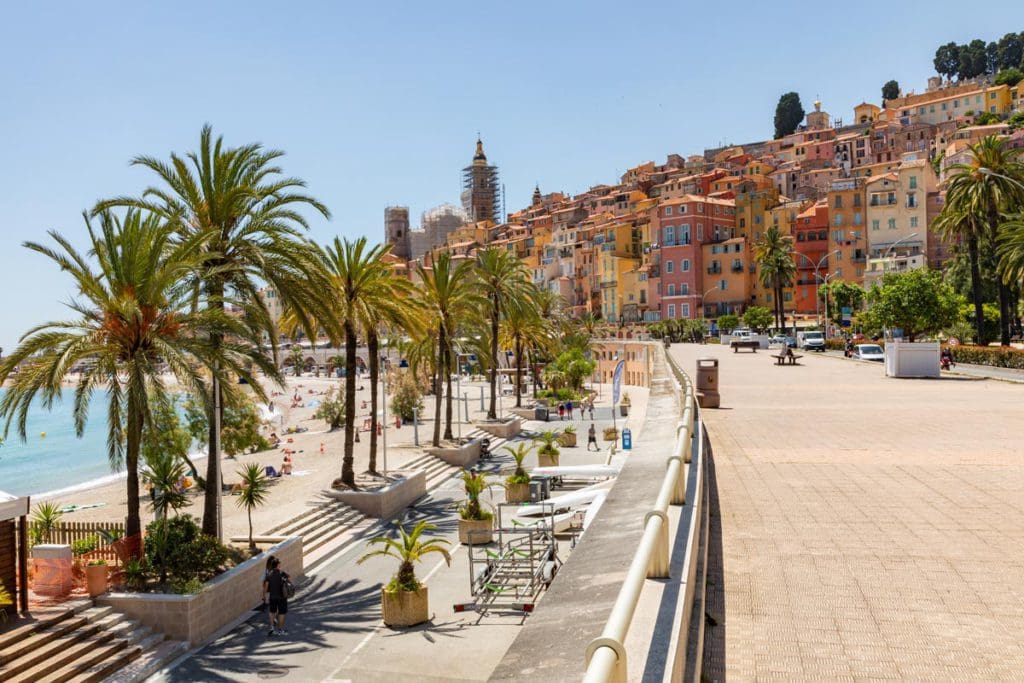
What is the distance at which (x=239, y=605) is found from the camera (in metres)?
16.6

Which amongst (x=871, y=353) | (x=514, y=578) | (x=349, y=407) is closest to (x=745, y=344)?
(x=871, y=353)

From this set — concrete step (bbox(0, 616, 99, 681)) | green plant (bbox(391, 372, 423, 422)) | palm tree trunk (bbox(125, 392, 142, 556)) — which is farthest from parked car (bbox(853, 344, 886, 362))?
concrete step (bbox(0, 616, 99, 681))

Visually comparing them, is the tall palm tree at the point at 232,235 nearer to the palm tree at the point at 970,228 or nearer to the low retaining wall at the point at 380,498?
the low retaining wall at the point at 380,498

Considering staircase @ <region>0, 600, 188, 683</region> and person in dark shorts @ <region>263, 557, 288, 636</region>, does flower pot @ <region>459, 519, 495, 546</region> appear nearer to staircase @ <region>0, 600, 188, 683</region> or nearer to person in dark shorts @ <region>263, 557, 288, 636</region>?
person in dark shorts @ <region>263, 557, 288, 636</region>

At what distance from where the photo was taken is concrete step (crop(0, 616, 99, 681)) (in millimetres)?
12422

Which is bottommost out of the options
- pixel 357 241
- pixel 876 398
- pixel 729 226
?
pixel 876 398

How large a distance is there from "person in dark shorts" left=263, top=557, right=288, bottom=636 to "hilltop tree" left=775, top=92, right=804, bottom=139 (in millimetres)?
184909

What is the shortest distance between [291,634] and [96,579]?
144 inches

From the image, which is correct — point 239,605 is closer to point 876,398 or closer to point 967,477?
point 967,477

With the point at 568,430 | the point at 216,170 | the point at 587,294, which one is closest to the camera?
the point at 216,170

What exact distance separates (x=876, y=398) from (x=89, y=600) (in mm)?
21622

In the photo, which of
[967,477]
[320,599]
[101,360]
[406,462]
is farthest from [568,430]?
[967,477]

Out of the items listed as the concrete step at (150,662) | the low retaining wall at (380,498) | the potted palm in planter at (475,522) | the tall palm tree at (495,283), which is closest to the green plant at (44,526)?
the concrete step at (150,662)

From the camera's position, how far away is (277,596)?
15.4m
